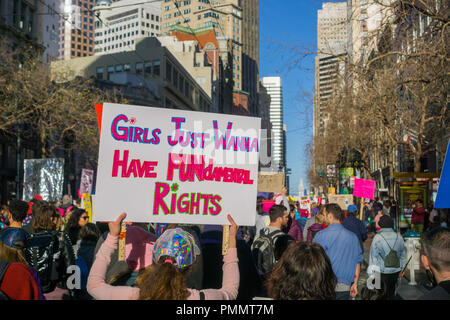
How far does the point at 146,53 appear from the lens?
208 feet

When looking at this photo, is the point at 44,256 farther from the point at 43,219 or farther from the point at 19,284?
the point at 19,284

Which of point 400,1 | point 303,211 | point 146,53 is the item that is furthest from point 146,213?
point 146,53

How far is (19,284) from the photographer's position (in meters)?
3.37

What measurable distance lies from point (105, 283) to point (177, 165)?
1525mm

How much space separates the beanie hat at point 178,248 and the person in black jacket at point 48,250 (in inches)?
112

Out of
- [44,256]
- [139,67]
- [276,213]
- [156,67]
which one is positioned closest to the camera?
[44,256]

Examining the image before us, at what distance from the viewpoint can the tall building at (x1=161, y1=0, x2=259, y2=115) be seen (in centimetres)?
14100

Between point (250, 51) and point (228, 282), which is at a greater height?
point (250, 51)

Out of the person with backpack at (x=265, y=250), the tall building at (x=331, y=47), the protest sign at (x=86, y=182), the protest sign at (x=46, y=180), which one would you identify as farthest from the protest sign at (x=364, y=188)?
the person with backpack at (x=265, y=250)

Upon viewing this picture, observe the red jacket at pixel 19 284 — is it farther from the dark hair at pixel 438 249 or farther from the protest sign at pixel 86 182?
the protest sign at pixel 86 182

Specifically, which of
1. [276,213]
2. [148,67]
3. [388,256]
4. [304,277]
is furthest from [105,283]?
[148,67]

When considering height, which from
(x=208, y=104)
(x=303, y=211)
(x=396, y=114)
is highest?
(x=208, y=104)
